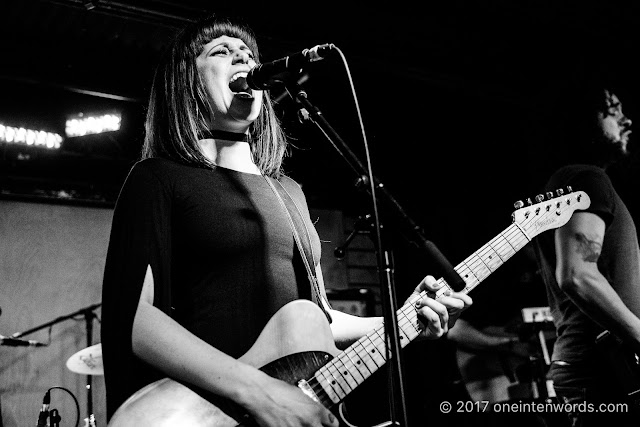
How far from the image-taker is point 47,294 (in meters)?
5.59

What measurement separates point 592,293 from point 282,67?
6.16 ft

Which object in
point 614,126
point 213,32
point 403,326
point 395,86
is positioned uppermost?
point 395,86

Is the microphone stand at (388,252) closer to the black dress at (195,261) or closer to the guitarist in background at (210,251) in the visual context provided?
the guitarist in background at (210,251)

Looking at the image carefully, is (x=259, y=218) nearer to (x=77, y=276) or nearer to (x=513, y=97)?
(x=77, y=276)

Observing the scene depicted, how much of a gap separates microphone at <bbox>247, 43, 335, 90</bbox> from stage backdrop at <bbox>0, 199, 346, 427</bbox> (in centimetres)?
440

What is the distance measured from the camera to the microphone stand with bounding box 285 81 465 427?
4.83ft

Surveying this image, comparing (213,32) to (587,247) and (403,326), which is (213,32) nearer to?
(403,326)

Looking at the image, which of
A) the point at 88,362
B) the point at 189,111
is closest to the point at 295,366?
the point at 189,111

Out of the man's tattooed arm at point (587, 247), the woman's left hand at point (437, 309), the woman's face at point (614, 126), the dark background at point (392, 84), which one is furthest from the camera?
the dark background at point (392, 84)

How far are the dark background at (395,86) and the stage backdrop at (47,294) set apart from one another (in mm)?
253

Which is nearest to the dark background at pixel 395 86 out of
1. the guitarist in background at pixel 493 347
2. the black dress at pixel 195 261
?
the guitarist in background at pixel 493 347

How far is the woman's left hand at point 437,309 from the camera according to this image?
1907mm

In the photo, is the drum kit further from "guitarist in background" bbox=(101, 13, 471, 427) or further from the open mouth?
the open mouth

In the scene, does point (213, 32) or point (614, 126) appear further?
point (614, 126)
